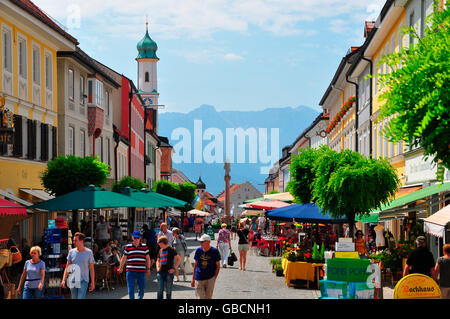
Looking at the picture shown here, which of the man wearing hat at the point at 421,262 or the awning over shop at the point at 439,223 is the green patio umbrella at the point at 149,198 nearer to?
the awning over shop at the point at 439,223

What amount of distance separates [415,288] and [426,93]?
8.89ft

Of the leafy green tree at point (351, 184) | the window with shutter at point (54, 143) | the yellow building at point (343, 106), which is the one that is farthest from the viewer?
the yellow building at point (343, 106)

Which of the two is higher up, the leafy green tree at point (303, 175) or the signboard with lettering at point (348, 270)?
the leafy green tree at point (303, 175)

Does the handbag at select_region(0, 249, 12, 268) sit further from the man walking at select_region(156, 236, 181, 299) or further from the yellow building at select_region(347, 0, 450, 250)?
the yellow building at select_region(347, 0, 450, 250)

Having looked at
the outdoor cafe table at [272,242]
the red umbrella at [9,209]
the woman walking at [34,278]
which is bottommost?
the outdoor cafe table at [272,242]

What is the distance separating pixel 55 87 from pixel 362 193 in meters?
17.1

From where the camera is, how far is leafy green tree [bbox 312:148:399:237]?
20.2m

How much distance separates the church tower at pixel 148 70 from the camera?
403 ft

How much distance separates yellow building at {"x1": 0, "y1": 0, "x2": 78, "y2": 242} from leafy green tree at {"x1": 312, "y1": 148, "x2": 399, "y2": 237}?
9.26 m

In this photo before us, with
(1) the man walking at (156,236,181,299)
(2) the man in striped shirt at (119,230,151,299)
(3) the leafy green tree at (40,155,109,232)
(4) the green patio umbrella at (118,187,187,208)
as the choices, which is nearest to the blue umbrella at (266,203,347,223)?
(4) the green patio umbrella at (118,187,187,208)

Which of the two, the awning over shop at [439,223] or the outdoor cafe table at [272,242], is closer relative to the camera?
the awning over shop at [439,223]

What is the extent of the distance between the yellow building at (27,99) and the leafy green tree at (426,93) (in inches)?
560

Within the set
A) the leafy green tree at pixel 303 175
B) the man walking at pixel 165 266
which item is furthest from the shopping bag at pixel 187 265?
the man walking at pixel 165 266
